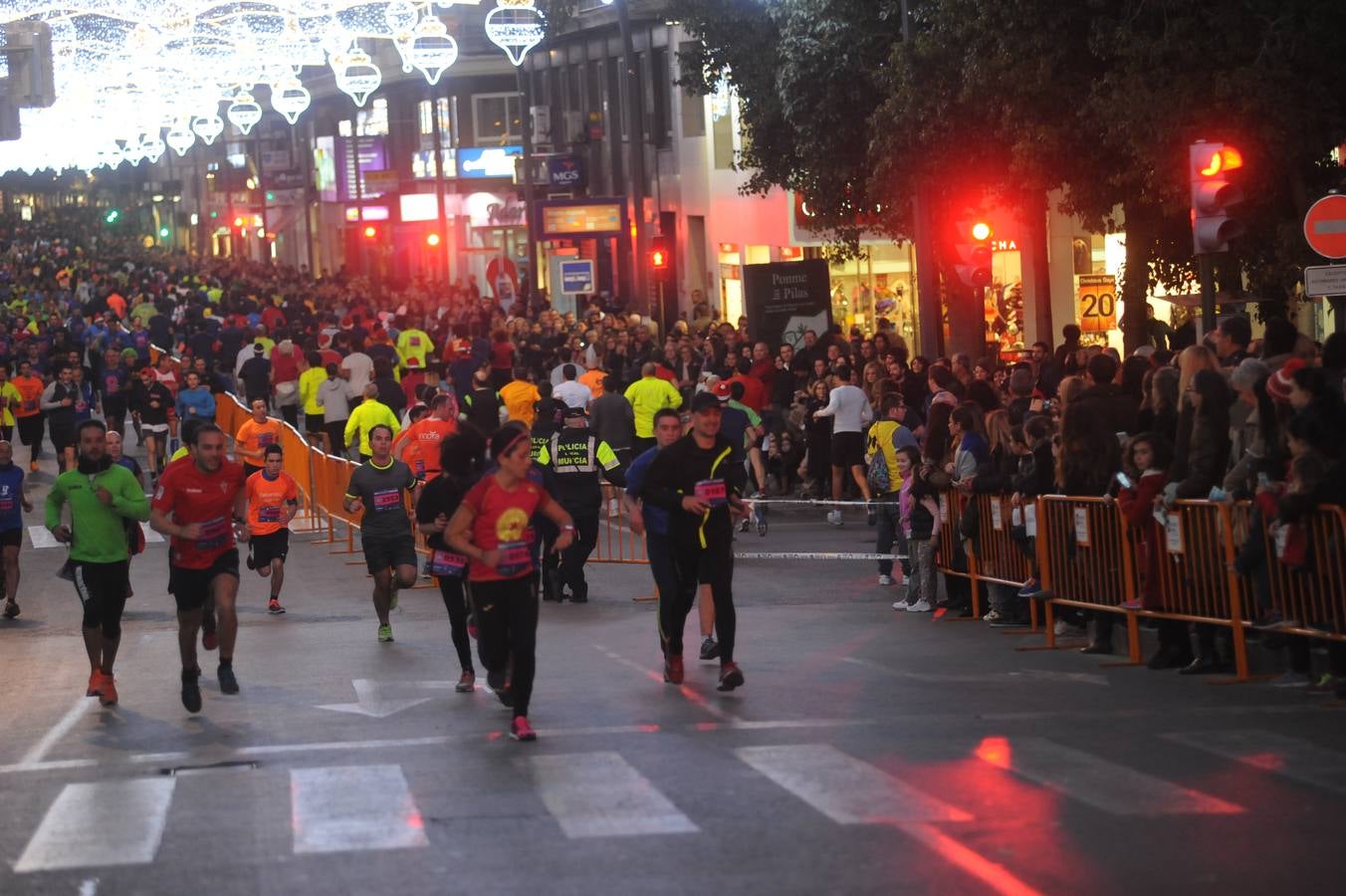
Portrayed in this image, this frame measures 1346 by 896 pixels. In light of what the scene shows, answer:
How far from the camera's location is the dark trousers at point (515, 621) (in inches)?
453

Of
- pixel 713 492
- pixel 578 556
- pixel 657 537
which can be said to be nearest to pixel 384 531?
pixel 578 556

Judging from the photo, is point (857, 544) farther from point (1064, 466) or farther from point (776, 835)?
point (776, 835)

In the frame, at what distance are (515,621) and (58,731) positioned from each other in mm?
2875

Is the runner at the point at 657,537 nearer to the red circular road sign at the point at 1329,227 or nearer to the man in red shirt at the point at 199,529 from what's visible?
the man in red shirt at the point at 199,529

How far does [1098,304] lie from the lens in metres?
31.9

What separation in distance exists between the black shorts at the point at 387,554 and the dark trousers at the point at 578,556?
2.32 m

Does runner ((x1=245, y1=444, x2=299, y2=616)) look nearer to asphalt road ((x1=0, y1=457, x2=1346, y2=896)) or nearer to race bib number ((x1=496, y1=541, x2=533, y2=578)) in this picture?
asphalt road ((x1=0, y1=457, x2=1346, y2=896))

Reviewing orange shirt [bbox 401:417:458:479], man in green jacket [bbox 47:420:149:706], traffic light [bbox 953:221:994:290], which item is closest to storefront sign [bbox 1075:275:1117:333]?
traffic light [bbox 953:221:994:290]

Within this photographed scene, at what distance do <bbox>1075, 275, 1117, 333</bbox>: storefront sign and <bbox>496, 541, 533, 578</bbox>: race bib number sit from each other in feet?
69.4

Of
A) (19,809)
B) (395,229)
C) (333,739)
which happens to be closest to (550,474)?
(333,739)

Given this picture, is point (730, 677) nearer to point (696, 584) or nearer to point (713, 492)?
point (696, 584)

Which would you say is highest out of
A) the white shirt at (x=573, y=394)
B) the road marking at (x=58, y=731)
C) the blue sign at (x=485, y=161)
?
the blue sign at (x=485, y=161)

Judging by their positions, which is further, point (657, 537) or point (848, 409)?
point (848, 409)

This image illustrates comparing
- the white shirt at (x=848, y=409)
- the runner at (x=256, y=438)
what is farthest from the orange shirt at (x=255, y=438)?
the white shirt at (x=848, y=409)
